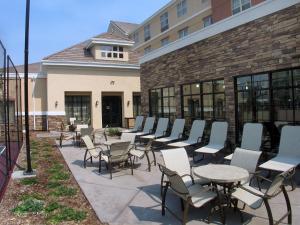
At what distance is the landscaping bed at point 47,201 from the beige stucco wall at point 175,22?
23683 mm

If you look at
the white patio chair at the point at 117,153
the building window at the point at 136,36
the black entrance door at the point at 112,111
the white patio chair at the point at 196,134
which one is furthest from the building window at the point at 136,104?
the building window at the point at 136,36

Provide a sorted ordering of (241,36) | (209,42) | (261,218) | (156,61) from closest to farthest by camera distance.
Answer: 1. (261,218)
2. (241,36)
3. (209,42)
4. (156,61)

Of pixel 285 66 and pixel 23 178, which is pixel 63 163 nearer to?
pixel 23 178

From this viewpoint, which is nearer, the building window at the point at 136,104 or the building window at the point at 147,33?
the building window at the point at 136,104

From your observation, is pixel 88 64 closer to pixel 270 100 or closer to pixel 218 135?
pixel 218 135

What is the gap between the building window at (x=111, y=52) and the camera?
2503 cm

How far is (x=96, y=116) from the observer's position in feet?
77.9

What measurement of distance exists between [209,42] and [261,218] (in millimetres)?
7442

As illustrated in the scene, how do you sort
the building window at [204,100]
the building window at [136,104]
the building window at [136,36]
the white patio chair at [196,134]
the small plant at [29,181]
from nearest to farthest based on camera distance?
the small plant at [29,181] < the white patio chair at [196,134] < the building window at [204,100] < the building window at [136,104] < the building window at [136,36]

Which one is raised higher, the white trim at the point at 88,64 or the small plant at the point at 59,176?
the white trim at the point at 88,64

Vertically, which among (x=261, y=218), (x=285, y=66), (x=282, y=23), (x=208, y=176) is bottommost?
(x=261, y=218)

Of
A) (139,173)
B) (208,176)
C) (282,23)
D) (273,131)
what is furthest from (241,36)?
(208,176)

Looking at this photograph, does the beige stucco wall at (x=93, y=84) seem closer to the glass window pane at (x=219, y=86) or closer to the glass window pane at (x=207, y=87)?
the glass window pane at (x=207, y=87)

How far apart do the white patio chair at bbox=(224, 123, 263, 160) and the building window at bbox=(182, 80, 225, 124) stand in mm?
2023
